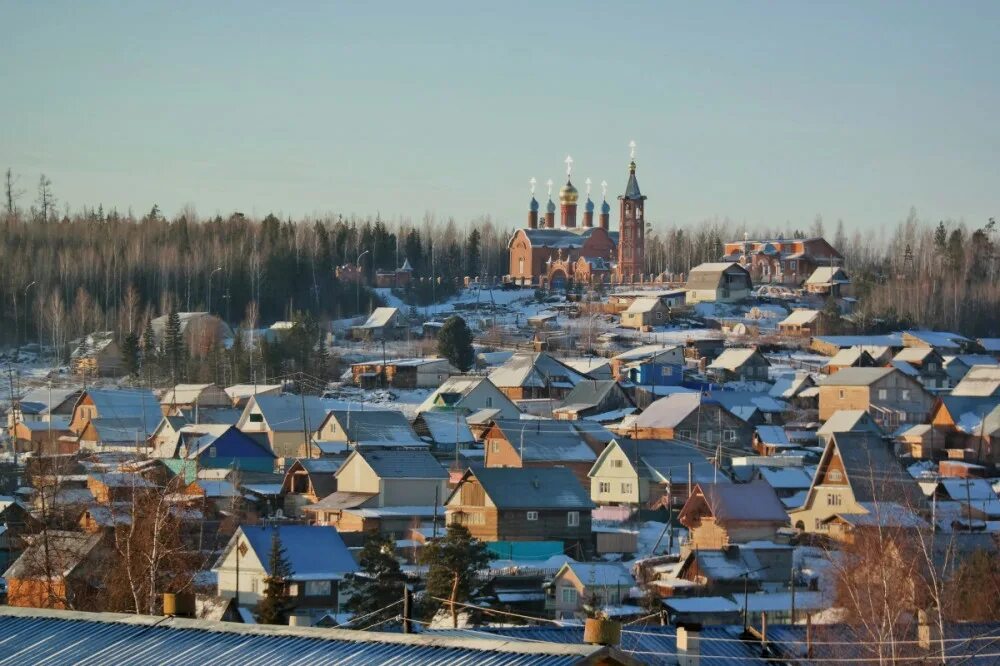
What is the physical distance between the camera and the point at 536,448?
4481cm

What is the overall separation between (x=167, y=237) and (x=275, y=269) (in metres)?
9.51

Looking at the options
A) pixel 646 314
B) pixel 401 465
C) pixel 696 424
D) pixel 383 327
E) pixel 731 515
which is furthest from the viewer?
pixel 646 314

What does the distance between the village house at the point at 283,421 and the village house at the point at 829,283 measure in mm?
36777

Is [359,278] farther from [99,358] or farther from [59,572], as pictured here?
[59,572]

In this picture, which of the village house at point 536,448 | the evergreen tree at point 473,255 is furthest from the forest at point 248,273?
the village house at point 536,448

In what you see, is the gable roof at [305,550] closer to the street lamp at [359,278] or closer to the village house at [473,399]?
the village house at [473,399]

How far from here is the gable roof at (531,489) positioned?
36.5m

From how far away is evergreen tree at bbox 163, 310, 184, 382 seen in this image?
62.7 m

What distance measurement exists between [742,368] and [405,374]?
11.8m

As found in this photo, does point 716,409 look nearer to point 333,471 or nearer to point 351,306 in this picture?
point 333,471

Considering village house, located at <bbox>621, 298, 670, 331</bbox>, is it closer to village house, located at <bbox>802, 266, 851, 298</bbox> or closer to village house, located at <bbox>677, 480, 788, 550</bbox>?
village house, located at <bbox>802, 266, 851, 298</bbox>

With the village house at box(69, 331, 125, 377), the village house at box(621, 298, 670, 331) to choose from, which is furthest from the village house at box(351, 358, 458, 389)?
the village house at box(621, 298, 670, 331)

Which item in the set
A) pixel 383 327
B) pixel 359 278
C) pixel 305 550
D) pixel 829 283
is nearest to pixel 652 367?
pixel 383 327

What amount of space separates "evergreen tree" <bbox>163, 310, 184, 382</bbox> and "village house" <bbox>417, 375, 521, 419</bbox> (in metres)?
12.1
